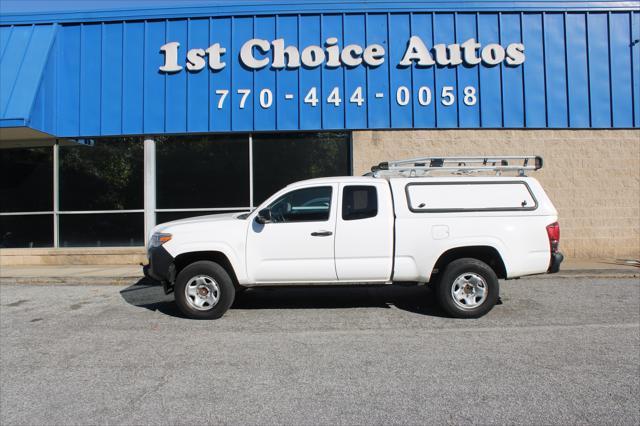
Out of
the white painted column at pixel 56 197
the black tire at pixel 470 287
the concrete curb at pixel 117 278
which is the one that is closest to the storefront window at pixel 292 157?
the concrete curb at pixel 117 278

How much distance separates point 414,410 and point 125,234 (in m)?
10.8

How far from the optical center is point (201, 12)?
1233 cm

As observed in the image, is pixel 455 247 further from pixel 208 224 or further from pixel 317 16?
pixel 317 16

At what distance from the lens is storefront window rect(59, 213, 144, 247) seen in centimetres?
1252

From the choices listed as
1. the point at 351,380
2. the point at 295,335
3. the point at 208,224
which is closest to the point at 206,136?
the point at 208,224

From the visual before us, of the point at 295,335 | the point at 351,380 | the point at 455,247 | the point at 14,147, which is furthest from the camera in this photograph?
the point at 14,147

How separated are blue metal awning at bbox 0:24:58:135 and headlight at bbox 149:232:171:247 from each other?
22.8 ft

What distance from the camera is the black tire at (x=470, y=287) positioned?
628 centimetres

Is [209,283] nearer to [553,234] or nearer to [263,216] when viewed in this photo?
[263,216]

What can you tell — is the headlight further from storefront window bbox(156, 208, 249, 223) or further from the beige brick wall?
the beige brick wall

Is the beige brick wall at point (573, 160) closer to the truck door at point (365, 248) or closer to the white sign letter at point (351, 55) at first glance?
the white sign letter at point (351, 55)

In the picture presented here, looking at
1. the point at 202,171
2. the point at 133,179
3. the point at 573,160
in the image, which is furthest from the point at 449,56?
the point at 133,179

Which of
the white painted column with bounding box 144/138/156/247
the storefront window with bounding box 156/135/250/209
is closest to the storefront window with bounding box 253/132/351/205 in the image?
the storefront window with bounding box 156/135/250/209

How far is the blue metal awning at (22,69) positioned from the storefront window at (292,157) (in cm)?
552
